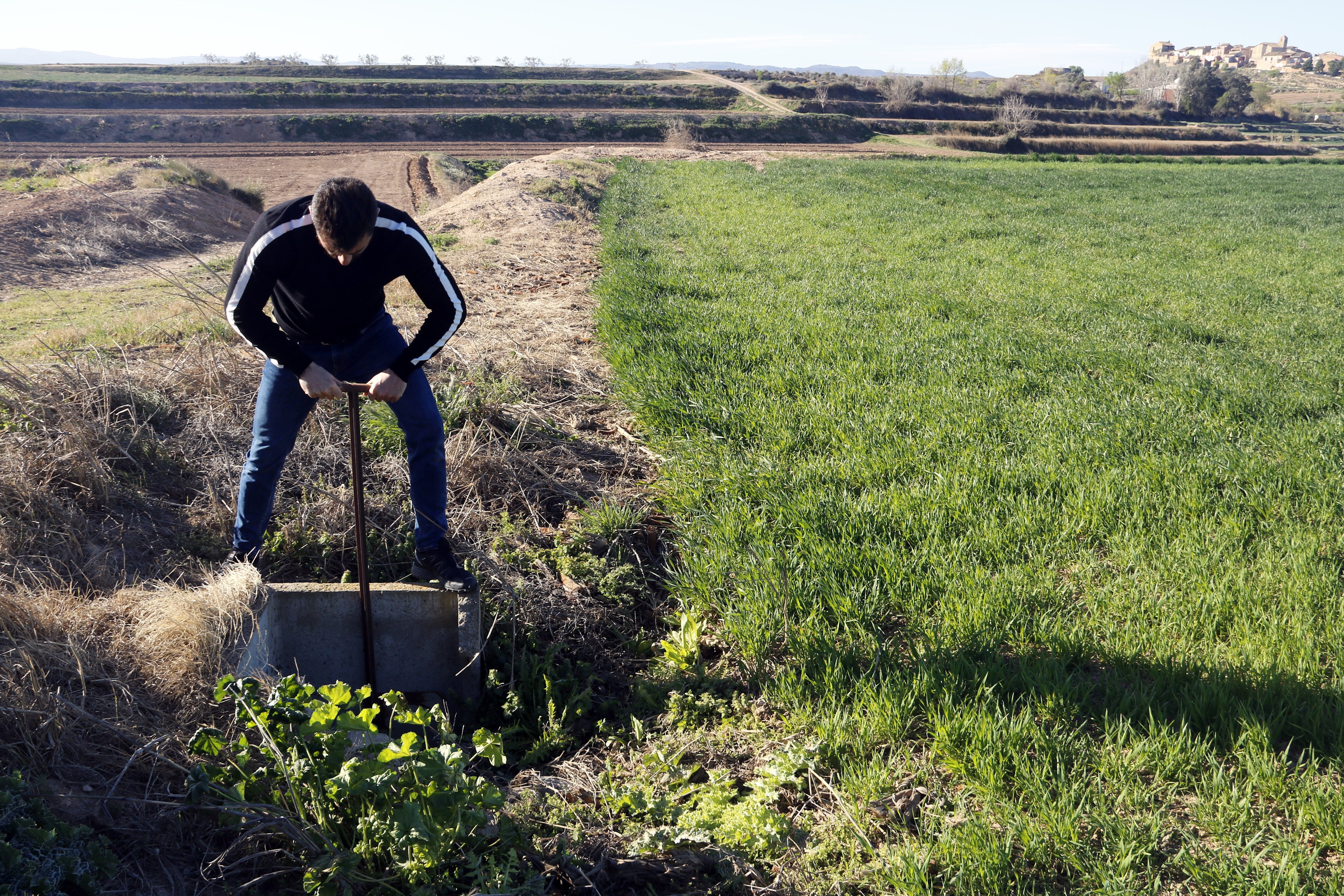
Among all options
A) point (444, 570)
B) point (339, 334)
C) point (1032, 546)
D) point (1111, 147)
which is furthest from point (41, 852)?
point (1111, 147)

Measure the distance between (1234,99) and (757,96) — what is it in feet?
170

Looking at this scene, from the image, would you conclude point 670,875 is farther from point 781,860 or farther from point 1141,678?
point 1141,678

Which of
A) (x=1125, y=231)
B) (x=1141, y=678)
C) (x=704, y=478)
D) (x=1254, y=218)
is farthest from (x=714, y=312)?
(x=1254, y=218)

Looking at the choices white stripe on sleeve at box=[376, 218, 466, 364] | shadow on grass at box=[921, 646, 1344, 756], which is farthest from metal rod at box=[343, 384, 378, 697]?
shadow on grass at box=[921, 646, 1344, 756]

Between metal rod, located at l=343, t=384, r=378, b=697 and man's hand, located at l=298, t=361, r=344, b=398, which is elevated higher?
man's hand, located at l=298, t=361, r=344, b=398

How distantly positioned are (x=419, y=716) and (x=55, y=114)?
57347 mm

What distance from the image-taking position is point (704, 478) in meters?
5.10

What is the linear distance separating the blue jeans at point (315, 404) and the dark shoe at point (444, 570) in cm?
4

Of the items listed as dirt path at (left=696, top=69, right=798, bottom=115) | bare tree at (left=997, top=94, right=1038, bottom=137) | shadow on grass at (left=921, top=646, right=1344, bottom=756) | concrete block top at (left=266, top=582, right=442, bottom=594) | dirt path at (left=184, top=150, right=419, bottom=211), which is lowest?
shadow on grass at (left=921, top=646, right=1344, bottom=756)

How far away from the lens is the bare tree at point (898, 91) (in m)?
66.2

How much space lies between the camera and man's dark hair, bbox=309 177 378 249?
10.3 feet

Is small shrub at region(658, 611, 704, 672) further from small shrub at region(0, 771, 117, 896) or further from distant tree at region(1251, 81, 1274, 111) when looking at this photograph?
distant tree at region(1251, 81, 1274, 111)

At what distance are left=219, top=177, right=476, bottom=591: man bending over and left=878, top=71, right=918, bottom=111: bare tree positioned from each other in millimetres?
70006

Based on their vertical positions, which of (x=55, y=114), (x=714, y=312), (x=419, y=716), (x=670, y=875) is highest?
(x=55, y=114)
